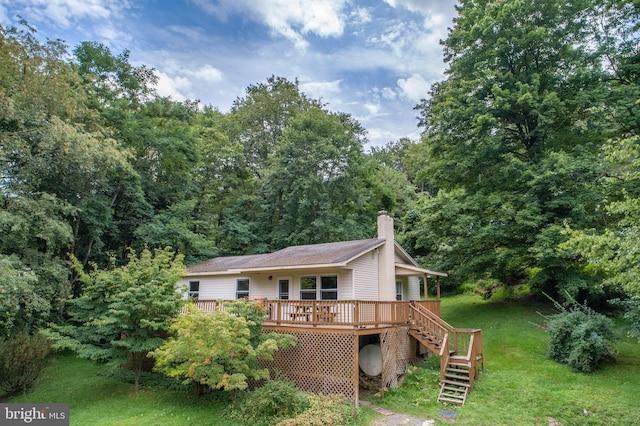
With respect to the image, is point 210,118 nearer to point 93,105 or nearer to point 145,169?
point 145,169

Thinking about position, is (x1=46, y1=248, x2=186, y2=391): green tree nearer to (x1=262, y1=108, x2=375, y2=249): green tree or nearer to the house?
the house

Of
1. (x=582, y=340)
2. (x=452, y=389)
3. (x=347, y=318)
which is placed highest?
(x=347, y=318)

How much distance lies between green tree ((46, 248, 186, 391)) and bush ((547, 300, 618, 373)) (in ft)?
40.4

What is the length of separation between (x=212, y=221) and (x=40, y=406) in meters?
16.8

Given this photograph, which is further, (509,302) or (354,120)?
(354,120)

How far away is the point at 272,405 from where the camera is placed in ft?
29.5

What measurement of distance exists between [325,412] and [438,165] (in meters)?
13.4

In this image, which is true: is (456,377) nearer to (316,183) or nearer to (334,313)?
(334,313)

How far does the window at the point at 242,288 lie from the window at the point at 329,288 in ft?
12.2

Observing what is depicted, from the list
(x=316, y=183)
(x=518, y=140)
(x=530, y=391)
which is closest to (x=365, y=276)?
(x=530, y=391)

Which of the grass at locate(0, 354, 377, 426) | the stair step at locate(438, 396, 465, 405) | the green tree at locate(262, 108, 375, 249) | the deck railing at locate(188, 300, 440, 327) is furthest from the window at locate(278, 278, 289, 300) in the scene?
the green tree at locate(262, 108, 375, 249)

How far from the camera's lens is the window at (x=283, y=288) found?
14.2 metres

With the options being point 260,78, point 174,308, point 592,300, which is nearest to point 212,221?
point 260,78

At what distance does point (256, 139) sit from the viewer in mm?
30422
